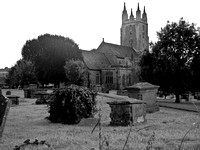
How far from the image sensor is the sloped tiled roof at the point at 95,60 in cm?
5641

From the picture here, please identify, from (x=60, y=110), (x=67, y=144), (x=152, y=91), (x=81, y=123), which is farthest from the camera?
(x=152, y=91)

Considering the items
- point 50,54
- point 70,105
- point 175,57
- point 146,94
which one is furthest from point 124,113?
point 50,54

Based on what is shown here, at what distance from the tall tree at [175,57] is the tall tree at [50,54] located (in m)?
25.6

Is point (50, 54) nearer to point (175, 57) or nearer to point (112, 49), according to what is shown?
point (112, 49)

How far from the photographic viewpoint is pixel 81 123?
9.03 metres

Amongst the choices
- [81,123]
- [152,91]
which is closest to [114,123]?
[81,123]

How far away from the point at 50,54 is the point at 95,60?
14610mm

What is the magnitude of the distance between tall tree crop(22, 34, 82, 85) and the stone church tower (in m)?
35.3

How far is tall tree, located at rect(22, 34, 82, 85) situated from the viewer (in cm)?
4606

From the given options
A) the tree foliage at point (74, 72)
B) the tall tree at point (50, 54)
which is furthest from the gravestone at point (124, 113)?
the tall tree at point (50, 54)

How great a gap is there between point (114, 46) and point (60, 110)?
2249 inches

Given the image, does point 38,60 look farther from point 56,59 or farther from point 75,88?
point 75,88

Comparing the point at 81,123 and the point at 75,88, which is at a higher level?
the point at 75,88

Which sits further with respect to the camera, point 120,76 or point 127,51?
point 127,51
